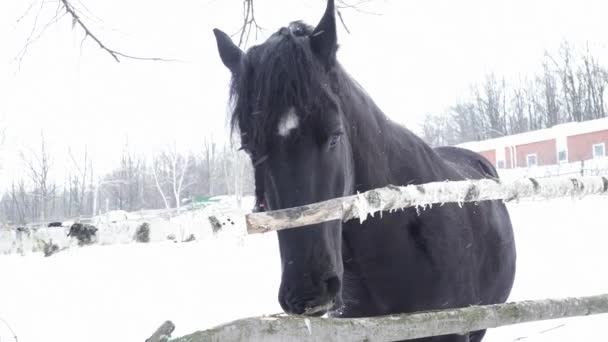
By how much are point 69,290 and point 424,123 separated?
61559mm

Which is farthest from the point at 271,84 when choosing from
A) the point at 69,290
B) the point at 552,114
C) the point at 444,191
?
the point at 552,114

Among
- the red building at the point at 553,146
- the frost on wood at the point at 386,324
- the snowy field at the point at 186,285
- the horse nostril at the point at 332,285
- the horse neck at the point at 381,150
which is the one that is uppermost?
the red building at the point at 553,146

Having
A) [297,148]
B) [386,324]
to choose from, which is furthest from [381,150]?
[386,324]

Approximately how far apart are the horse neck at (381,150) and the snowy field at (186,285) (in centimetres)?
337

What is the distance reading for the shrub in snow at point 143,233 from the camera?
171 cm

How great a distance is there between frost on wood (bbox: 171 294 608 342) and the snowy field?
340 centimetres

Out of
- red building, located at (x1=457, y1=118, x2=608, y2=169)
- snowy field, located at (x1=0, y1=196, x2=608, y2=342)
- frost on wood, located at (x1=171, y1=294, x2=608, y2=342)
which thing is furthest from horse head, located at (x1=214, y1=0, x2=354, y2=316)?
red building, located at (x1=457, y1=118, x2=608, y2=169)

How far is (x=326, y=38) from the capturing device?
2.43 meters

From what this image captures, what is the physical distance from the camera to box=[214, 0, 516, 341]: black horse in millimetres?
2064

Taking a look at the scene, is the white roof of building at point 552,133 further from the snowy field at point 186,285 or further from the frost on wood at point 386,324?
the frost on wood at point 386,324

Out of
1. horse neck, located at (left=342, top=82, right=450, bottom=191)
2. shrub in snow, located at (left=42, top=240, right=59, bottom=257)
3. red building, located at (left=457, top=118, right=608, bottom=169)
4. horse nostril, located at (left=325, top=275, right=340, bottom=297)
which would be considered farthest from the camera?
red building, located at (left=457, top=118, right=608, bottom=169)

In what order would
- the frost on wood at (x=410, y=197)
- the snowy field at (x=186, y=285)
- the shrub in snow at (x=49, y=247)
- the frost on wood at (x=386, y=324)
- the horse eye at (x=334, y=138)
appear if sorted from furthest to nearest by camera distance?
the snowy field at (x=186, y=285), the horse eye at (x=334, y=138), the frost on wood at (x=410, y=197), the shrub in snow at (x=49, y=247), the frost on wood at (x=386, y=324)

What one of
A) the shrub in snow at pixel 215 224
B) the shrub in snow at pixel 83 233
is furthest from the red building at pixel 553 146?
the shrub in snow at pixel 83 233

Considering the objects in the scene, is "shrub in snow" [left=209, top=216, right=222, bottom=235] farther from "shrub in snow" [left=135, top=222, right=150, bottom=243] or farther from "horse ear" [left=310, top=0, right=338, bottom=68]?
"horse ear" [left=310, top=0, right=338, bottom=68]
